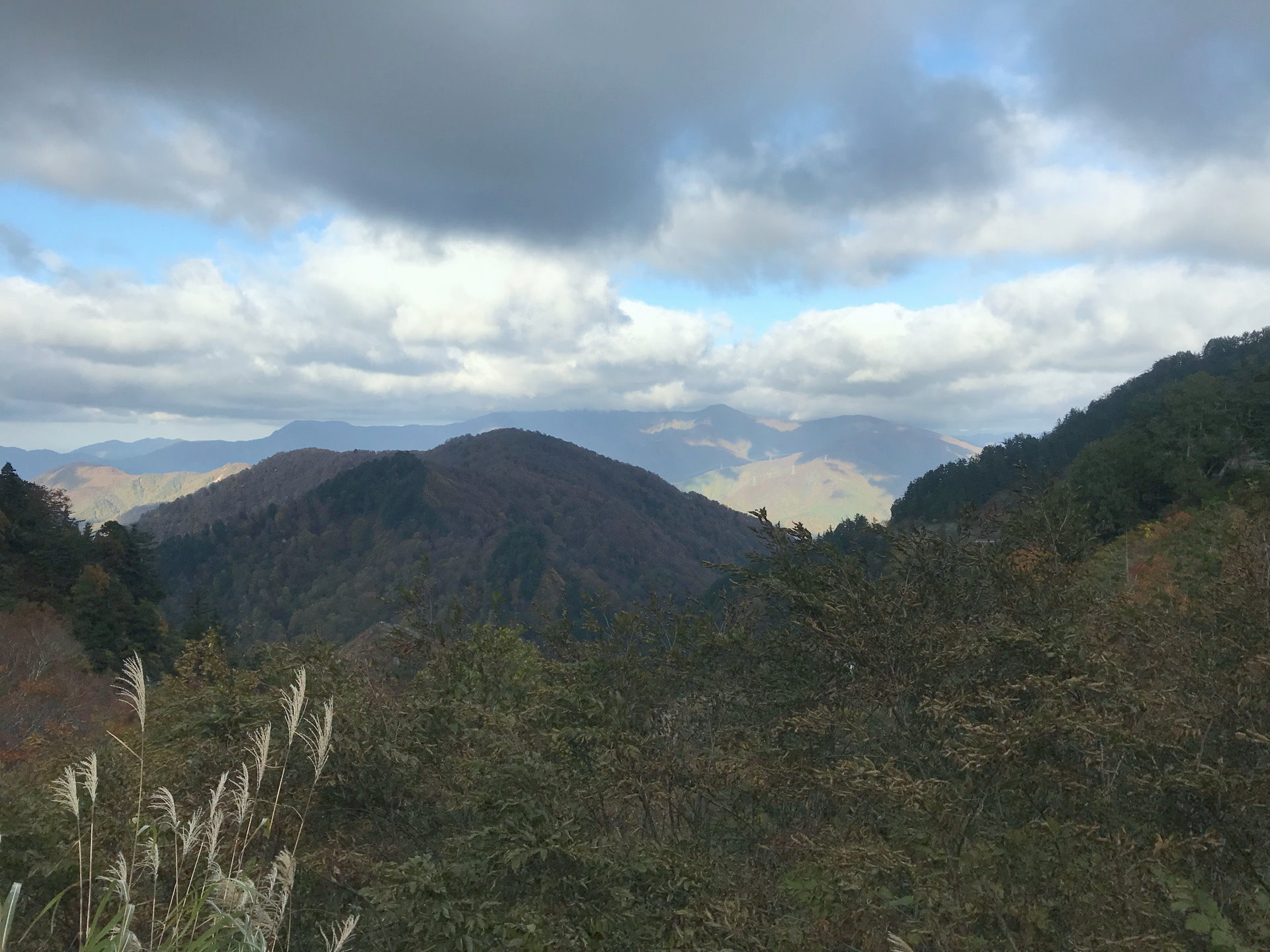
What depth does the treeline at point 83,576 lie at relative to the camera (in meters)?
43.9

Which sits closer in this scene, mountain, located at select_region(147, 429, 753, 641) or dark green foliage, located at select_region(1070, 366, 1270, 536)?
dark green foliage, located at select_region(1070, 366, 1270, 536)

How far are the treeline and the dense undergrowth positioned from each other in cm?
4030

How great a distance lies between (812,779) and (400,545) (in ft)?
466

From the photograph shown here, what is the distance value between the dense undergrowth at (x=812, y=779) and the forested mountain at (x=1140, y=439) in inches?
101

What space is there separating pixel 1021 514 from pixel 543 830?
28.6 feet

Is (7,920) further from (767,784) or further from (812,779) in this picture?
(812,779)

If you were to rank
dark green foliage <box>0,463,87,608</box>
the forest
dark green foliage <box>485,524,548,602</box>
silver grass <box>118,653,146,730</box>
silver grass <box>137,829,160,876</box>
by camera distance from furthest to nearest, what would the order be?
dark green foliage <box>485,524,548,602</box>
dark green foliage <box>0,463,87,608</box>
the forest
silver grass <box>118,653,146,730</box>
silver grass <box>137,829,160,876</box>

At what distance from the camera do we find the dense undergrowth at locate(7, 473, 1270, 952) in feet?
17.2

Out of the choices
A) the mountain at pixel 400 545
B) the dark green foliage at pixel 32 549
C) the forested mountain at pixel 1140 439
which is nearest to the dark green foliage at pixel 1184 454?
the forested mountain at pixel 1140 439

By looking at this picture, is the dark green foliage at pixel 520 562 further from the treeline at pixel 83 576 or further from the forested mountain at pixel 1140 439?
→ the treeline at pixel 83 576

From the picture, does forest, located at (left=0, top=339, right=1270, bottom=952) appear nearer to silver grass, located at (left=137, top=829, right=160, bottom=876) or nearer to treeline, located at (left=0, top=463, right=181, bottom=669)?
silver grass, located at (left=137, top=829, right=160, bottom=876)

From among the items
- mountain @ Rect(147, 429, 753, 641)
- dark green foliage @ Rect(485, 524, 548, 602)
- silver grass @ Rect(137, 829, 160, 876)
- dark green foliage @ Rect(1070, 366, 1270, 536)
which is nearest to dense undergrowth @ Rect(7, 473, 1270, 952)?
silver grass @ Rect(137, 829, 160, 876)

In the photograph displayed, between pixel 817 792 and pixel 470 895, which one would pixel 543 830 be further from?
pixel 817 792

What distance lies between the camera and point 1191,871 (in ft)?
16.6
